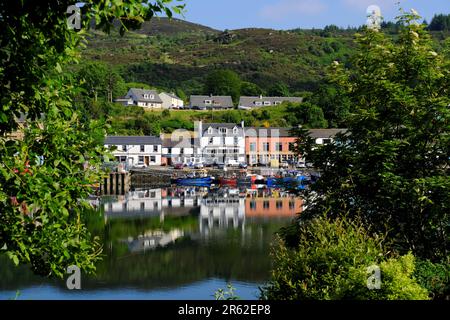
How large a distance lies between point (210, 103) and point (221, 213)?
85.8 meters

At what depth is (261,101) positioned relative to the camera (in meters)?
143

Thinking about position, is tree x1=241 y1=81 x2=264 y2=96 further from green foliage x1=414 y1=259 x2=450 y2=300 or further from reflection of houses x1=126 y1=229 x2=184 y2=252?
green foliage x1=414 y1=259 x2=450 y2=300

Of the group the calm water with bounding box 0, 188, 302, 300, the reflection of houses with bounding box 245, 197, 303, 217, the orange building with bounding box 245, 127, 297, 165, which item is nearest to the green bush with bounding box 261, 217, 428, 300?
the calm water with bounding box 0, 188, 302, 300

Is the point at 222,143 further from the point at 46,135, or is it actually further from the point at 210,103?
the point at 46,135

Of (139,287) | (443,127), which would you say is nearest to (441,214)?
(443,127)

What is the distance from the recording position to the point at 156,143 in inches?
4107

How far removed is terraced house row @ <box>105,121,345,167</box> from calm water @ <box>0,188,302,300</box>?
38153 mm

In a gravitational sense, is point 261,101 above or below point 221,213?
above

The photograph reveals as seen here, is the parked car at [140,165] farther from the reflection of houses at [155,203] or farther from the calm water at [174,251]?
the calm water at [174,251]

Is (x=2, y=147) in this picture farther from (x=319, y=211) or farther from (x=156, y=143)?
(x=156, y=143)

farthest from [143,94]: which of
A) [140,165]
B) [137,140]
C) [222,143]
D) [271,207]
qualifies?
[271,207]

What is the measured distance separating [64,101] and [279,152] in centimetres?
9783

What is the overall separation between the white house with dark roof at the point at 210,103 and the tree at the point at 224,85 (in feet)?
36.4

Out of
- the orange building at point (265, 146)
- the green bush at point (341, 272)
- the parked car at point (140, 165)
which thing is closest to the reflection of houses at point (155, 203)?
the parked car at point (140, 165)
